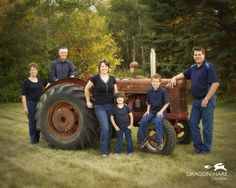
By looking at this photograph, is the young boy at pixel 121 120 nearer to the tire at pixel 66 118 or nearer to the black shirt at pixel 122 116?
the black shirt at pixel 122 116

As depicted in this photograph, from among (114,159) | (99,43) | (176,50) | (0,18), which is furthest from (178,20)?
(114,159)

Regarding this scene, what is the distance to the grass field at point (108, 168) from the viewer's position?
5.50m

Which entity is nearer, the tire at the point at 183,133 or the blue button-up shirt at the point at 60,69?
the tire at the point at 183,133

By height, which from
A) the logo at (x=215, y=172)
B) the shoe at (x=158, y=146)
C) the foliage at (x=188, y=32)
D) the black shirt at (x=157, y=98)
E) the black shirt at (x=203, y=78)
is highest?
the foliage at (x=188, y=32)

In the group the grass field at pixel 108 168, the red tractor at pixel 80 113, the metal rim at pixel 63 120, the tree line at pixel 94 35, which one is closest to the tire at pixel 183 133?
the red tractor at pixel 80 113

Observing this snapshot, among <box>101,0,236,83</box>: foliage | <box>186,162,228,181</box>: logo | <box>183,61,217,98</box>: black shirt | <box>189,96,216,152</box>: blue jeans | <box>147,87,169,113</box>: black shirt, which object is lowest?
<box>186,162,228,181</box>: logo

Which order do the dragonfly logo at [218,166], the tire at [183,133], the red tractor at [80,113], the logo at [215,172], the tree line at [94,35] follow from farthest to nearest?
1. the tree line at [94,35]
2. the tire at [183,133]
3. the red tractor at [80,113]
4. the dragonfly logo at [218,166]
5. the logo at [215,172]

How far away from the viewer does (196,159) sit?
22.0 ft

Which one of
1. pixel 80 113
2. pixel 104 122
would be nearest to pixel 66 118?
pixel 80 113

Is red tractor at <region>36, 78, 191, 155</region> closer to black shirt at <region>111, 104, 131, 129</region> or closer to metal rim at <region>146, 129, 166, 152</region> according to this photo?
metal rim at <region>146, 129, 166, 152</region>

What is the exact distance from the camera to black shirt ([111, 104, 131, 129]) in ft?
23.3

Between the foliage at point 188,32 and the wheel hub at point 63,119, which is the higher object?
the foliage at point 188,32

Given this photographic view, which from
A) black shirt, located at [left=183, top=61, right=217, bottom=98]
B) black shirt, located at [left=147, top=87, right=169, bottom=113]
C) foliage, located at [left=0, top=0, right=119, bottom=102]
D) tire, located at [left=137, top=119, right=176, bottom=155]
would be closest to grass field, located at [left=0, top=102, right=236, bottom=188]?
tire, located at [left=137, top=119, right=176, bottom=155]

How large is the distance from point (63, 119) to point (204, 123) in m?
2.37
